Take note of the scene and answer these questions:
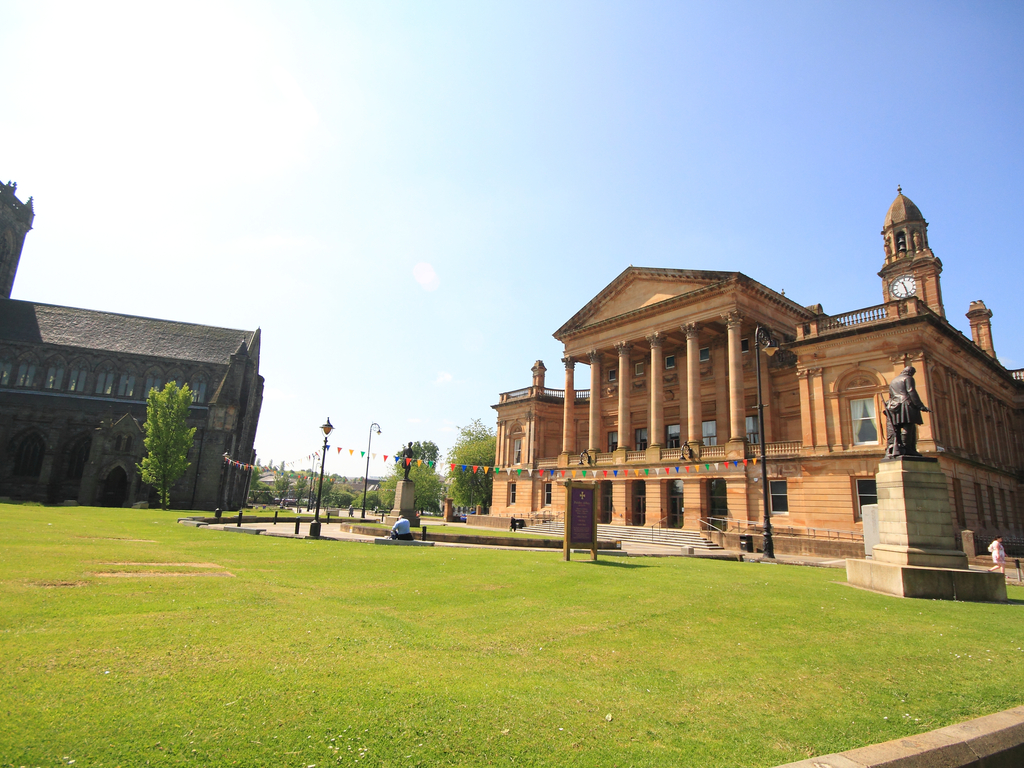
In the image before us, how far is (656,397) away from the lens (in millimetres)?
40000

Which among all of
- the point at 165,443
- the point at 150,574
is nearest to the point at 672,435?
the point at 150,574

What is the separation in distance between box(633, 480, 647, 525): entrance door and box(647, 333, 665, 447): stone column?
364cm

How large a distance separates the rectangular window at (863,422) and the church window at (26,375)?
72163mm

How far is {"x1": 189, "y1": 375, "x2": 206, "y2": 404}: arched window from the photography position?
187 feet

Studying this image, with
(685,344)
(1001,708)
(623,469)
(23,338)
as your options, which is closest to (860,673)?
(1001,708)

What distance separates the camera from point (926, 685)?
586 centimetres

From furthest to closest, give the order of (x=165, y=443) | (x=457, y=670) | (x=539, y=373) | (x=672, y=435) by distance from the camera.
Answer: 1. (x=539, y=373)
2. (x=165, y=443)
3. (x=672, y=435)
4. (x=457, y=670)

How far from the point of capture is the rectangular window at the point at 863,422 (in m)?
29.6

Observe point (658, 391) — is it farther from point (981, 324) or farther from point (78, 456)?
point (78, 456)

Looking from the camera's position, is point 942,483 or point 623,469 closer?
point 942,483

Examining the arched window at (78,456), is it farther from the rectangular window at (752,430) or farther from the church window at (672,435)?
the rectangular window at (752,430)

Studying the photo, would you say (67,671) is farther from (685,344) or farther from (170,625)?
(685,344)

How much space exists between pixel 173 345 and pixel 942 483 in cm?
6951

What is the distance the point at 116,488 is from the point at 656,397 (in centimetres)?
5000
